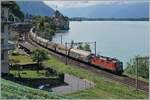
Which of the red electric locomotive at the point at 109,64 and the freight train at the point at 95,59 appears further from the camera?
the freight train at the point at 95,59

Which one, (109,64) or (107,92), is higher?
(109,64)

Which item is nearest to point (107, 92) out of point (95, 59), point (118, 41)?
point (95, 59)

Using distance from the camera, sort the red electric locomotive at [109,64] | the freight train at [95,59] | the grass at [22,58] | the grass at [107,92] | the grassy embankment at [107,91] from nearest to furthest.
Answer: the grass at [107,92], the grassy embankment at [107,91], the red electric locomotive at [109,64], the freight train at [95,59], the grass at [22,58]

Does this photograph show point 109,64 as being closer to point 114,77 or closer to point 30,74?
point 114,77

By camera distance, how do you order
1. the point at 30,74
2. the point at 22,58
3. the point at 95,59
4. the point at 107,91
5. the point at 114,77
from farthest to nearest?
the point at 22,58, the point at 95,59, the point at 114,77, the point at 30,74, the point at 107,91

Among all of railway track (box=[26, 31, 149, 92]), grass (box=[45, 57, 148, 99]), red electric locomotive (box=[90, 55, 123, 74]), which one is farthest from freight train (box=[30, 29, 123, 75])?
grass (box=[45, 57, 148, 99])

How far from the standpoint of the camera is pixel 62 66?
28453 millimetres

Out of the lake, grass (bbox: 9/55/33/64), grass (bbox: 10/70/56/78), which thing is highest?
grass (bbox: 9/55/33/64)

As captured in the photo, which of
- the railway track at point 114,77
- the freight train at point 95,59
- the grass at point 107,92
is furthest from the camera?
the freight train at point 95,59

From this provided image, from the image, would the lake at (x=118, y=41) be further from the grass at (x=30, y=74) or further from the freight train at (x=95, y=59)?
the grass at (x=30, y=74)

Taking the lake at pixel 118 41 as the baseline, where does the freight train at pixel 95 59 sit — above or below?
above

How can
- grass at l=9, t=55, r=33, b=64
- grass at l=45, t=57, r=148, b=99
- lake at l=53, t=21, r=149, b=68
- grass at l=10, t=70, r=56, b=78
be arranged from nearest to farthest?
grass at l=45, t=57, r=148, b=99, grass at l=10, t=70, r=56, b=78, grass at l=9, t=55, r=33, b=64, lake at l=53, t=21, r=149, b=68

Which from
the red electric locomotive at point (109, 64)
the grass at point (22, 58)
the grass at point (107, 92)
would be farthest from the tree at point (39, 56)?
the red electric locomotive at point (109, 64)

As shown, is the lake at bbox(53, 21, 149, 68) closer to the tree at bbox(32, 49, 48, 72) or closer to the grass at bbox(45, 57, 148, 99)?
the grass at bbox(45, 57, 148, 99)
